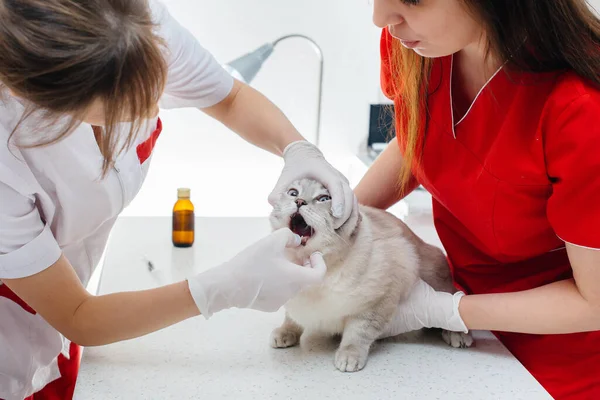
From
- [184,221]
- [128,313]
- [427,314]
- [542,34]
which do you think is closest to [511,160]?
[542,34]

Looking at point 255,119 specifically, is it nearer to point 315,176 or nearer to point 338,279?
point 315,176

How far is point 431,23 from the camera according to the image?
105 centimetres

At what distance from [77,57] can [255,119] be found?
28.1 inches

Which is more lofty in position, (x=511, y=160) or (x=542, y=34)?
(x=542, y=34)

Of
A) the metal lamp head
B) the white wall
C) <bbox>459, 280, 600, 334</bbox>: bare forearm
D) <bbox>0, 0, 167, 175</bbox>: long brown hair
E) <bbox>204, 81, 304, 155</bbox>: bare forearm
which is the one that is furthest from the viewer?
the white wall

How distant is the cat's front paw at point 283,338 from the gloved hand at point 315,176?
242 millimetres

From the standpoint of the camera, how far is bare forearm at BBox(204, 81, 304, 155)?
150cm

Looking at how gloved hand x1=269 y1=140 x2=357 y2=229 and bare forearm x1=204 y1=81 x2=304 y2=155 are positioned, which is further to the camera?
bare forearm x1=204 y1=81 x2=304 y2=155

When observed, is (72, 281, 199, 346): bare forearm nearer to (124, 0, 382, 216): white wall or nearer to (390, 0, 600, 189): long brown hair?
(390, 0, 600, 189): long brown hair

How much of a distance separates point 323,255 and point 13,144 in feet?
2.04

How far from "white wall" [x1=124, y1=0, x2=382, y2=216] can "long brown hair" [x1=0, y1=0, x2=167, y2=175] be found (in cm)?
196

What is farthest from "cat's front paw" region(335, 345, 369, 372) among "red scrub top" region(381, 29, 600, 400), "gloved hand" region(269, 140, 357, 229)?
"red scrub top" region(381, 29, 600, 400)

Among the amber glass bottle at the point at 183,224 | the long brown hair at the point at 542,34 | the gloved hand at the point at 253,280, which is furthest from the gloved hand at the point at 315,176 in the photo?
the amber glass bottle at the point at 183,224

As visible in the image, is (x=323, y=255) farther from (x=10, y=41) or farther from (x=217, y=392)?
(x=10, y=41)
